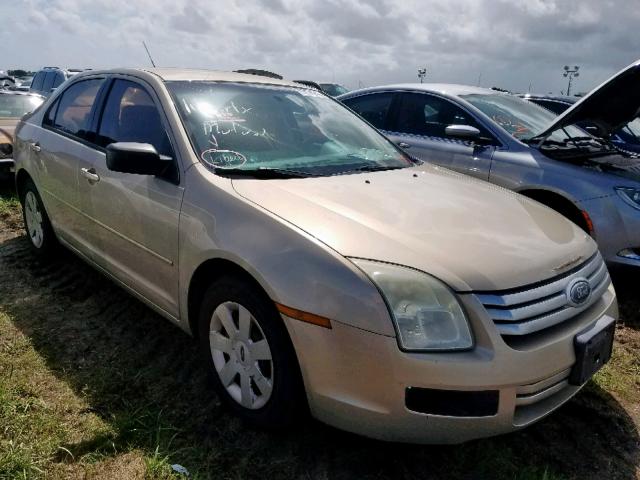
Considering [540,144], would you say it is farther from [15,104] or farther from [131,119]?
[15,104]

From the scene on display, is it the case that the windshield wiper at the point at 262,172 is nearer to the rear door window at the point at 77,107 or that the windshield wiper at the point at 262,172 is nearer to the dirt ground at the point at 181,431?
the dirt ground at the point at 181,431

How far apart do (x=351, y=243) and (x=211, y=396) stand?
1.16 m

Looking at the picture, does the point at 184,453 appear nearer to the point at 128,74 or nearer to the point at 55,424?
the point at 55,424

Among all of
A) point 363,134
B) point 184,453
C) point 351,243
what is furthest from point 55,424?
point 363,134

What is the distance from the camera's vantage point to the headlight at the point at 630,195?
375 cm

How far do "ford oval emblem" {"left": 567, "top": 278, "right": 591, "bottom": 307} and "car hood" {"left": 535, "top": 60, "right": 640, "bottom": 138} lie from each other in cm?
207

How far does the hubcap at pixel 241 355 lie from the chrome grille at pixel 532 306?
0.88 meters

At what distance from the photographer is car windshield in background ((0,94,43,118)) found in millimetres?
7598

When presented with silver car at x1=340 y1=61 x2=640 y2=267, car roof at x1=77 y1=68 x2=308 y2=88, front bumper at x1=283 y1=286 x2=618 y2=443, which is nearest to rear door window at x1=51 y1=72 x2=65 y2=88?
silver car at x1=340 y1=61 x2=640 y2=267

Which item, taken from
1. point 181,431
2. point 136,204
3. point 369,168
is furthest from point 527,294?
point 136,204

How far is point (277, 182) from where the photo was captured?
8.16 feet

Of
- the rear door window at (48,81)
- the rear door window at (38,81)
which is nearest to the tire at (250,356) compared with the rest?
the rear door window at (48,81)

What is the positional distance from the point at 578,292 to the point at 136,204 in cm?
211

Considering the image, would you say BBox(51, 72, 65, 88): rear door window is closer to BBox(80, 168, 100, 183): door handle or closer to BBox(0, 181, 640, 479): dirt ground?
BBox(80, 168, 100, 183): door handle
